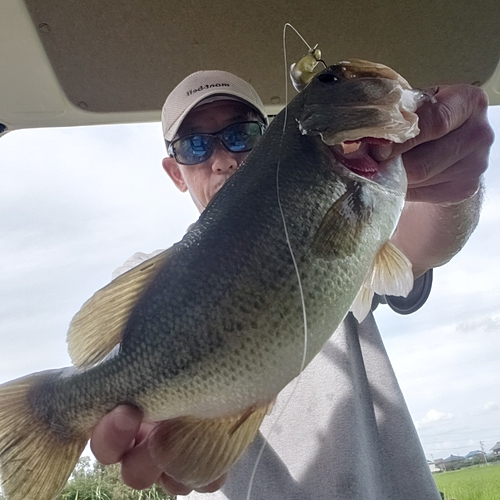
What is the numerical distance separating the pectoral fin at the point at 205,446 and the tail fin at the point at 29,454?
0.30 metres

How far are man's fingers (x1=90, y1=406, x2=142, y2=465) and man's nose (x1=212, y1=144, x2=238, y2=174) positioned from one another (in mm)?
1512

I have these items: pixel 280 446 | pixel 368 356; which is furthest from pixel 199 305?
pixel 368 356

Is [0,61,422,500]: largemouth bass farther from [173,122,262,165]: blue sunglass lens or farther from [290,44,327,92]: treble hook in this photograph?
[173,122,262,165]: blue sunglass lens

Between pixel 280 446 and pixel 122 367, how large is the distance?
1.10m

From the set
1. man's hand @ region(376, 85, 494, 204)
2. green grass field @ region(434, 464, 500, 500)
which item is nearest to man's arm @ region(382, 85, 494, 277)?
man's hand @ region(376, 85, 494, 204)

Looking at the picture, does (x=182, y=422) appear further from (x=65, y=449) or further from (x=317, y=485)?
(x=317, y=485)

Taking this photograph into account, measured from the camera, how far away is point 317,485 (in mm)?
2041

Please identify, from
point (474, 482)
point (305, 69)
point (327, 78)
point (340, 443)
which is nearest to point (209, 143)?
point (305, 69)

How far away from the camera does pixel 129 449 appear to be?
5.08 ft

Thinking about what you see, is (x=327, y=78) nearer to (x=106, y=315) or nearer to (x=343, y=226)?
(x=343, y=226)

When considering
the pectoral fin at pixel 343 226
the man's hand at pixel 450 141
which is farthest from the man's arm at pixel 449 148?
the pectoral fin at pixel 343 226

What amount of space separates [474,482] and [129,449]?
12.8 feet

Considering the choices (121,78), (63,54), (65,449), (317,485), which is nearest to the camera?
(65,449)

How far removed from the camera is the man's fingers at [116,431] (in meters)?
1.31
